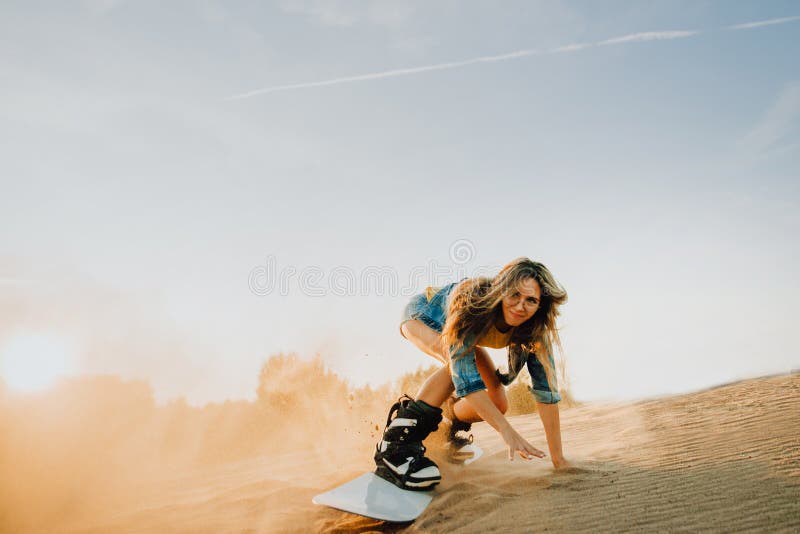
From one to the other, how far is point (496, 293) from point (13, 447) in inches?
194

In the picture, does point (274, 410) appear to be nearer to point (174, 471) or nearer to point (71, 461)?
point (174, 471)

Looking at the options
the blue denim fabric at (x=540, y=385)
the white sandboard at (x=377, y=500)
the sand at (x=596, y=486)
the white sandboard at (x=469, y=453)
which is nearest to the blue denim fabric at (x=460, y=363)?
the blue denim fabric at (x=540, y=385)

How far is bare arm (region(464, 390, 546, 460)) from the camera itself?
8.74 ft

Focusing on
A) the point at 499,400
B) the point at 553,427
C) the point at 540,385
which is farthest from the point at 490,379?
the point at 553,427

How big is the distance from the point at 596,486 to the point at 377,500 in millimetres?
1149

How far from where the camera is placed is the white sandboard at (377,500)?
2785 mm

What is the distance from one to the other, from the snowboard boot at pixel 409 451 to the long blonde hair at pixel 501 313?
0.47m

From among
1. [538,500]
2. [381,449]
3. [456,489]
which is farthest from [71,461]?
[538,500]

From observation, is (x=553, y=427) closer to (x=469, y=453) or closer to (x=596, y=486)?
(x=596, y=486)

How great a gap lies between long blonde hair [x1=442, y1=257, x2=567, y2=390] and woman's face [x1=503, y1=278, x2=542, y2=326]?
2 cm

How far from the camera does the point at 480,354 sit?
11.3 feet

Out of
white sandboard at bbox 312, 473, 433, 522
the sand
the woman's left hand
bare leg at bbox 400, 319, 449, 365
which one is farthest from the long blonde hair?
white sandboard at bbox 312, 473, 433, 522

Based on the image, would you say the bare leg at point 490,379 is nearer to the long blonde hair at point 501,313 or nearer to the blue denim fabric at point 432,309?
the long blonde hair at point 501,313

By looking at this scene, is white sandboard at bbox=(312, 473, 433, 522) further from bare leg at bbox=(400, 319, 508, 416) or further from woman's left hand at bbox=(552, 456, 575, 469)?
woman's left hand at bbox=(552, 456, 575, 469)
